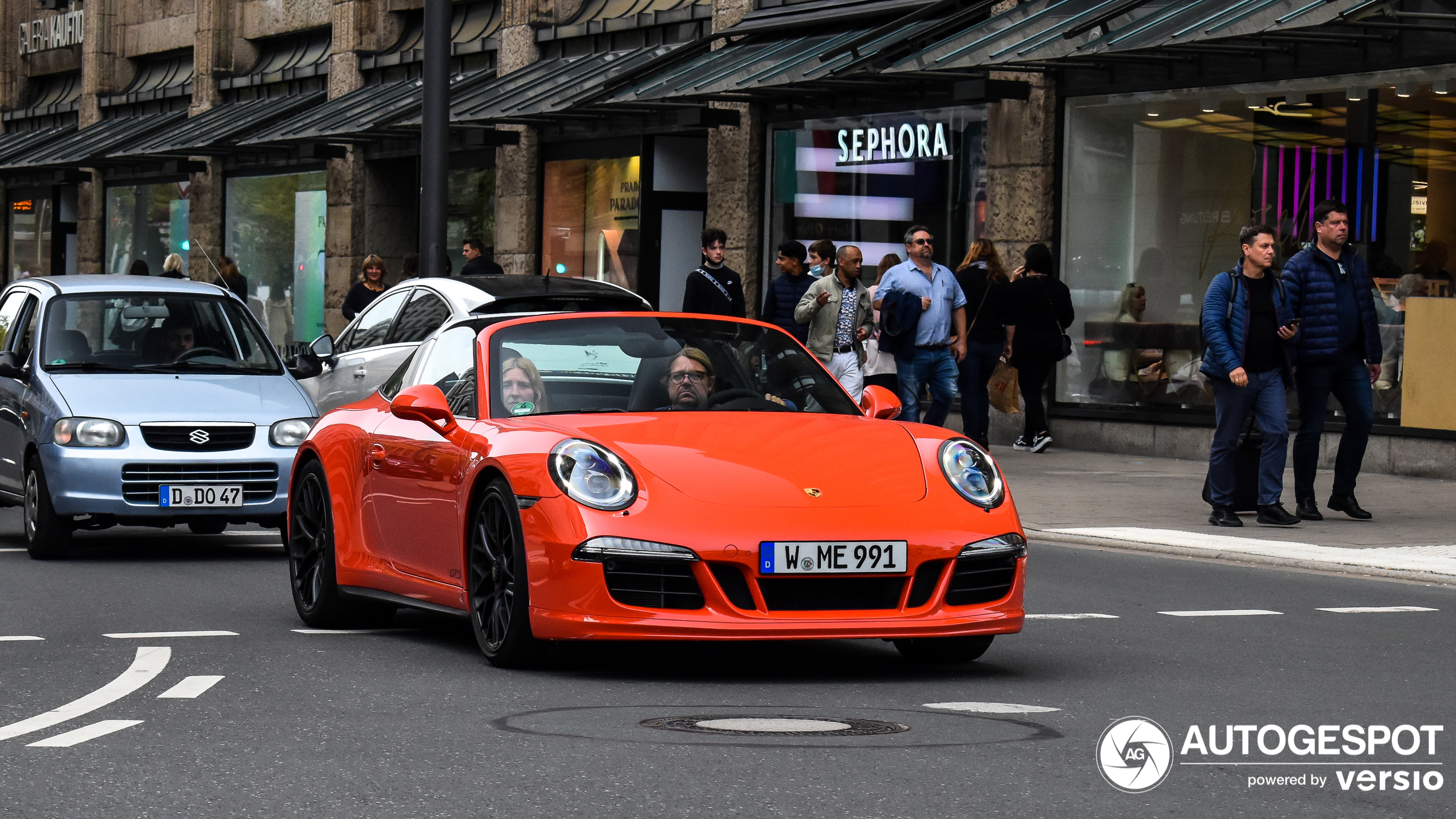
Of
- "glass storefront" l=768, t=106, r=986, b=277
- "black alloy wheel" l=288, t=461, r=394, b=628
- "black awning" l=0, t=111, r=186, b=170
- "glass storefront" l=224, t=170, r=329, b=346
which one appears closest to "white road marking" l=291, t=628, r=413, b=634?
"black alloy wheel" l=288, t=461, r=394, b=628

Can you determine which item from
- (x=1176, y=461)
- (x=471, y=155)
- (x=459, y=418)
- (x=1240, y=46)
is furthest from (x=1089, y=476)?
(x=471, y=155)

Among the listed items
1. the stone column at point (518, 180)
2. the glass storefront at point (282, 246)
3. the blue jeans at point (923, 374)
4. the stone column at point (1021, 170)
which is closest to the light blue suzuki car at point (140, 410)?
the blue jeans at point (923, 374)

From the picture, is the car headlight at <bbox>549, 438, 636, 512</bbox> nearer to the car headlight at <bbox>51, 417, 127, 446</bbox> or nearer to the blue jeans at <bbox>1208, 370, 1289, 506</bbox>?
the car headlight at <bbox>51, 417, 127, 446</bbox>

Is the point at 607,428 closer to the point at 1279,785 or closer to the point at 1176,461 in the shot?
the point at 1279,785

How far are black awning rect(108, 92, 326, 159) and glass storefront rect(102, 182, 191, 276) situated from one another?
1.35m

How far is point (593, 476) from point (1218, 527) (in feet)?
22.4

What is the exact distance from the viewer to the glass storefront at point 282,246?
110ft

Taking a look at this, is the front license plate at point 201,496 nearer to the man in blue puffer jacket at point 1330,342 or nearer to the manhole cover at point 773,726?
the manhole cover at point 773,726

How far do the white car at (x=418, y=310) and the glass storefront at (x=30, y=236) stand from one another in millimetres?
29538

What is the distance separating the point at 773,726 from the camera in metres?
6.42

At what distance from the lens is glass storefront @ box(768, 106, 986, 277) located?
70.0ft

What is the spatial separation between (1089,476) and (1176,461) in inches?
71.5

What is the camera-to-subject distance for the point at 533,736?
6199 mm

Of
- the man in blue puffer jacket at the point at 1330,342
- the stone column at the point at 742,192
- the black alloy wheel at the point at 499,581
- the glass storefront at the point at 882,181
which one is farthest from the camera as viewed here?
the stone column at the point at 742,192
